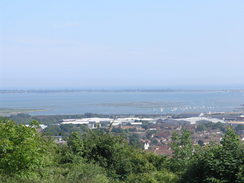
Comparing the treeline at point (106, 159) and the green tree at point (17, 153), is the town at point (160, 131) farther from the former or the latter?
the green tree at point (17, 153)

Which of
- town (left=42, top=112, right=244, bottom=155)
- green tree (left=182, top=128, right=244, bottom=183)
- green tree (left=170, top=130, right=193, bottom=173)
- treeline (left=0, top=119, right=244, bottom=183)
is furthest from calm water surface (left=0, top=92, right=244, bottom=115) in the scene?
green tree (left=182, top=128, right=244, bottom=183)

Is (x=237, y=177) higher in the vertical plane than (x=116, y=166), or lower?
higher

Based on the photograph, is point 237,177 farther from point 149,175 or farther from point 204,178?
point 149,175

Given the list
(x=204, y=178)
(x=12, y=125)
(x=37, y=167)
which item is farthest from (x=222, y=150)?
(x=12, y=125)

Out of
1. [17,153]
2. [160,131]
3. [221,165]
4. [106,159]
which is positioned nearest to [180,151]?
[106,159]

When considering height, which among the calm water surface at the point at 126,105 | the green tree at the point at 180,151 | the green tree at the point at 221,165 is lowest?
the calm water surface at the point at 126,105

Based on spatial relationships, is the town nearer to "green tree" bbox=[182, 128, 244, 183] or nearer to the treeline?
the treeline

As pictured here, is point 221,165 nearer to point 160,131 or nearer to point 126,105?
point 160,131

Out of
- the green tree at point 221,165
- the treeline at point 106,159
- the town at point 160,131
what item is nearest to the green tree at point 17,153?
the treeline at point 106,159
